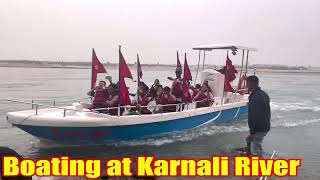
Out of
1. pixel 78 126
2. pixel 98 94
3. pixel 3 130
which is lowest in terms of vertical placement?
pixel 3 130

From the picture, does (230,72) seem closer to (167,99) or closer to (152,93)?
(167,99)

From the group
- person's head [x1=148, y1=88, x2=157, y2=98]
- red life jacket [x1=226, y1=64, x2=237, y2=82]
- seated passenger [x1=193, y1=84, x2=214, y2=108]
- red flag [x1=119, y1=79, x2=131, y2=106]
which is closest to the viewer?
red flag [x1=119, y1=79, x2=131, y2=106]

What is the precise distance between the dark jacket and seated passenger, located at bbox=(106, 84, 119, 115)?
451cm

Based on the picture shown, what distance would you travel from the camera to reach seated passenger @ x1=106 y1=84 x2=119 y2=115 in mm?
10344

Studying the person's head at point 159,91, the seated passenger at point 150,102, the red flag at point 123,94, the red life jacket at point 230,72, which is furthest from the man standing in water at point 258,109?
the red life jacket at point 230,72

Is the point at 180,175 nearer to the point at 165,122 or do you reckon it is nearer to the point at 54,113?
the point at 165,122

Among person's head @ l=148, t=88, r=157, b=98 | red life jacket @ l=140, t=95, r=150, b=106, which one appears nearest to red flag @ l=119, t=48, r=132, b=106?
red life jacket @ l=140, t=95, r=150, b=106

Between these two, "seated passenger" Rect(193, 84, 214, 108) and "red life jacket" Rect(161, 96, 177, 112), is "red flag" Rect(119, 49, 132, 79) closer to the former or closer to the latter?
"red life jacket" Rect(161, 96, 177, 112)

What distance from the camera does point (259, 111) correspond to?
684cm

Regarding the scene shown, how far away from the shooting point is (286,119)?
1708cm

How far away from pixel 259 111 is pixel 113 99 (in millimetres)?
4794

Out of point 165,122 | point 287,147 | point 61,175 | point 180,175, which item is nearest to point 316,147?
point 287,147

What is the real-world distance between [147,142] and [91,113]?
205 centimetres

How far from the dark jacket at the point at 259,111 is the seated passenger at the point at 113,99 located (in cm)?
451
